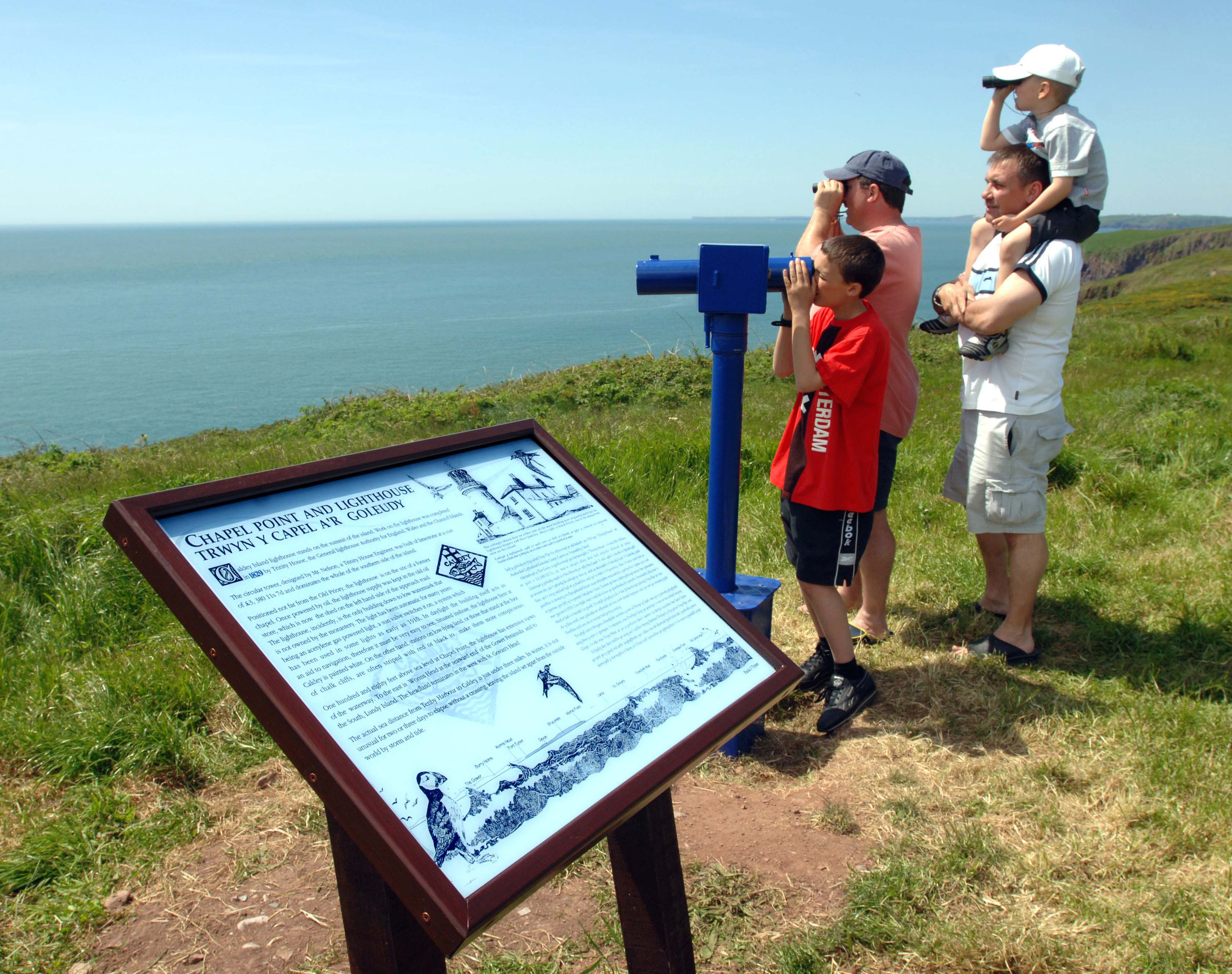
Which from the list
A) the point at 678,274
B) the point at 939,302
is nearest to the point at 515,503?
the point at 678,274

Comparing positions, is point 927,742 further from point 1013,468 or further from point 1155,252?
point 1155,252

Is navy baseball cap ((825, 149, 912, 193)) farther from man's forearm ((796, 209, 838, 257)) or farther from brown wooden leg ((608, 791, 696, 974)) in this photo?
brown wooden leg ((608, 791, 696, 974))

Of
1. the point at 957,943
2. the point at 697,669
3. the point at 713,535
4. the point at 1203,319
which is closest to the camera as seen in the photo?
the point at 697,669

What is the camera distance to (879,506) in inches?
143

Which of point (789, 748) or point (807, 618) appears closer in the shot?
point (789, 748)

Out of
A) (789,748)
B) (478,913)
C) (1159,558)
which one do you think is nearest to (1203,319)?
(1159,558)

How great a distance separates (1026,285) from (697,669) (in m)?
2.24

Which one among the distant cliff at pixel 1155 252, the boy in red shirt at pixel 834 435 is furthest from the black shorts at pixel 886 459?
the distant cliff at pixel 1155 252

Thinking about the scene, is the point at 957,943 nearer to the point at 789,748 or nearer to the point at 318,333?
the point at 789,748

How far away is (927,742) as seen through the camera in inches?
124

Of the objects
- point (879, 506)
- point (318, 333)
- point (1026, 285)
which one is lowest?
point (318, 333)

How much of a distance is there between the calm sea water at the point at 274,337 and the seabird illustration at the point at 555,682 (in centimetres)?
1117

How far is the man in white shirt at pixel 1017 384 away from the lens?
131 inches

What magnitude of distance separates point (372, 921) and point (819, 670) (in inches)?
95.1
